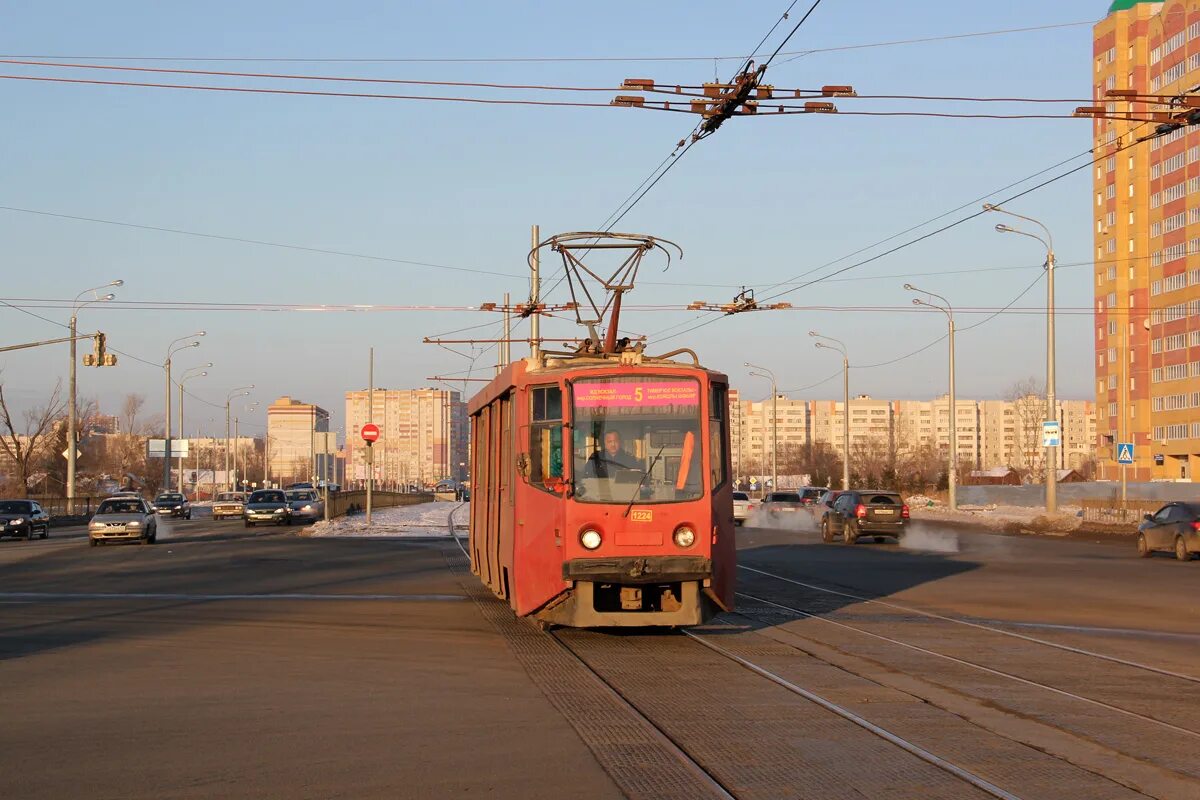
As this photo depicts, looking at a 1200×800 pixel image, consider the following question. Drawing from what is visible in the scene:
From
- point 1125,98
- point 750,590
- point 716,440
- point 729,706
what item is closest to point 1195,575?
point 750,590

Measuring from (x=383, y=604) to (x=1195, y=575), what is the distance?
53.7ft

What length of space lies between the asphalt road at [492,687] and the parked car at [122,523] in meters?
16.6

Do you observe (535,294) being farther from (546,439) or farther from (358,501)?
(358,501)

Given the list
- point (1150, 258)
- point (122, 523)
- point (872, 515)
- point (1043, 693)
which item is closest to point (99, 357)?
point (122, 523)

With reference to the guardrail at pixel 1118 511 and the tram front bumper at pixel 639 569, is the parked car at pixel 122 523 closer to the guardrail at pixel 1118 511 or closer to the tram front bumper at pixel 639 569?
the tram front bumper at pixel 639 569

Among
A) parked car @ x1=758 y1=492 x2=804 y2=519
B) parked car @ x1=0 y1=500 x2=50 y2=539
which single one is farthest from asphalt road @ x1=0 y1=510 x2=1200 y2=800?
parked car @ x1=758 y1=492 x2=804 y2=519

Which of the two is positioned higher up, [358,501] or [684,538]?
[684,538]

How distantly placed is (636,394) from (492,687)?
13.3ft

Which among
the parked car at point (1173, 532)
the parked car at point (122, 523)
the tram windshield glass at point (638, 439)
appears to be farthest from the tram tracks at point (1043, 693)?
the parked car at point (122, 523)

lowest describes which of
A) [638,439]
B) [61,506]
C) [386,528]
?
[61,506]

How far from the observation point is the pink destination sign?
14.4 meters

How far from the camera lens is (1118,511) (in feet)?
158

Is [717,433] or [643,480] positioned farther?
[717,433]

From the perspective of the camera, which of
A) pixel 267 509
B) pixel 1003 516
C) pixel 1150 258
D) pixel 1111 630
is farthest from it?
pixel 1150 258
